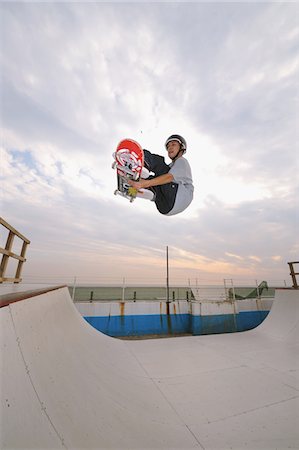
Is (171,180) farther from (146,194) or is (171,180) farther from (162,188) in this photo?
(146,194)

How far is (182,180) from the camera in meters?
3.02

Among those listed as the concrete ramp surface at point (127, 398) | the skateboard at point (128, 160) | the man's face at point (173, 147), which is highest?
the man's face at point (173, 147)

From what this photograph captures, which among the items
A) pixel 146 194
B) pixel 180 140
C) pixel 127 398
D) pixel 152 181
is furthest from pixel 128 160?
pixel 127 398

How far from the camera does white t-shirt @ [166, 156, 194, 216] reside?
3.02m

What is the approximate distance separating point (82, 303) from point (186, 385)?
25.0 ft

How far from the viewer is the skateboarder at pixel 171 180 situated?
2.90 m

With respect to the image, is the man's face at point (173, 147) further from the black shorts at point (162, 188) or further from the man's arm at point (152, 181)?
the man's arm at point (152, 181)

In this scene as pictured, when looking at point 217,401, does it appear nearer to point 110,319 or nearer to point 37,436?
point 37,436

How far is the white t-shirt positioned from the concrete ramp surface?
2.45 m

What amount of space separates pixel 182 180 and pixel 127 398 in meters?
3.13

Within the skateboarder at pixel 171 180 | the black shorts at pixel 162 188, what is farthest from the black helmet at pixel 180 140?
the black shorts at pixel 162 188

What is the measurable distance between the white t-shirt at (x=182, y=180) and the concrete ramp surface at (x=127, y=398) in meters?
2.45

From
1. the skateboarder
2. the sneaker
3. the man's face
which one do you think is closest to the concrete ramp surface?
the sneaker

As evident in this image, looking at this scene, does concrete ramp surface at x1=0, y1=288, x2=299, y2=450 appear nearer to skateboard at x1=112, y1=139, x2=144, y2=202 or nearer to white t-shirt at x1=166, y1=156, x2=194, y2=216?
skateboard at x1=112, y1=139, x2=144, y2=202
